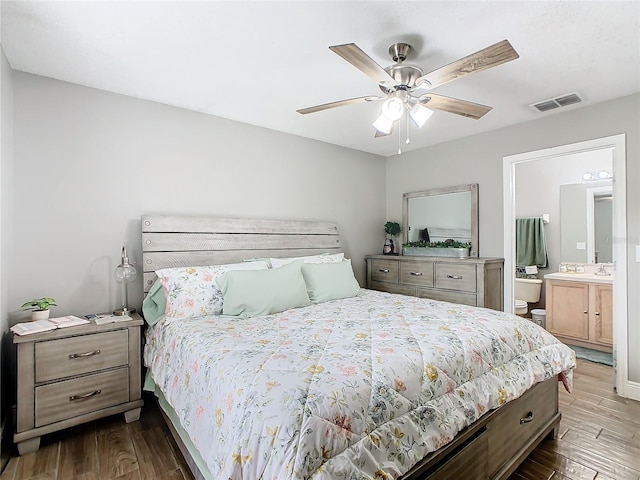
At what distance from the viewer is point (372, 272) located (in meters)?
4.33

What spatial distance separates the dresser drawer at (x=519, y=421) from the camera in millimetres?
1723

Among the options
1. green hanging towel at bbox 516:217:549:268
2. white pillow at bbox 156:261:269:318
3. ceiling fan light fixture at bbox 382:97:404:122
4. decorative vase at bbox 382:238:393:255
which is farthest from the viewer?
green hanging towel at bbox 516:217:549:268

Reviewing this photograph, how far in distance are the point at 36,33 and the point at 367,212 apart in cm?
348

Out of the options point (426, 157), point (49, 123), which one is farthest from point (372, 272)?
point (49, 123)

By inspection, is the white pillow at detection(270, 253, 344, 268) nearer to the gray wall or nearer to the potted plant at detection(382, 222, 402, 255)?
the potted plant at detection(382, 222, 402, 255)

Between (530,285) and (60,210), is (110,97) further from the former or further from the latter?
(530,285)

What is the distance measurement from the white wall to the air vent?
2.40m

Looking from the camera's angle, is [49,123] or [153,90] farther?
[153,90]

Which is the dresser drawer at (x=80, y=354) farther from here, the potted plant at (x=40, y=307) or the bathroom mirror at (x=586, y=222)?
the bathroom mirror at (x=586, y=222)

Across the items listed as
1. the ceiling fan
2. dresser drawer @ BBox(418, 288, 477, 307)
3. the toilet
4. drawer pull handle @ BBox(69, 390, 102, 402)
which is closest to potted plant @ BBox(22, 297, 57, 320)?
drawer pull handle @ BBox(69, 390, 102, 402)

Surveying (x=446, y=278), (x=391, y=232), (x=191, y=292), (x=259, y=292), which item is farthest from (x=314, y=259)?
(x=391, y=232)

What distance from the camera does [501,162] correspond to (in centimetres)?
359

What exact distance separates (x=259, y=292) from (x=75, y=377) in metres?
1.23

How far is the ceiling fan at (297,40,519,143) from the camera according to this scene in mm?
1641
